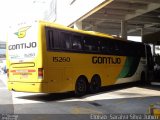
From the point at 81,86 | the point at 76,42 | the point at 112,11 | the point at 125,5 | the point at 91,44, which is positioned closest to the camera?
the point at 76,42

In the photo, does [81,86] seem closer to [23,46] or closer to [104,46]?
[104,46]

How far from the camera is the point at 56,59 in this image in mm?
12586

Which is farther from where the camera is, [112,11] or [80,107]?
[112,11]

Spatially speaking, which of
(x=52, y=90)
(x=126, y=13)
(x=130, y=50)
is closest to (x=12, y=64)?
(x=52, y=90)

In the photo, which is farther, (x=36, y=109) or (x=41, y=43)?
(x=41, y=43)

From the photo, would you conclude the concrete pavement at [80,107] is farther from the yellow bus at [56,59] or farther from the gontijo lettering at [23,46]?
the gontijo lettering at [23,46]

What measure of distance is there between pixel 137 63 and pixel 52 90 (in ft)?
29.2

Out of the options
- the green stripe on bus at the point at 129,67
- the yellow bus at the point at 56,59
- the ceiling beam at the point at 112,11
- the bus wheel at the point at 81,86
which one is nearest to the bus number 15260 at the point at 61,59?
the yellow bus at the point at 56,59

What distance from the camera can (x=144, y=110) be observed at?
10.5 metres

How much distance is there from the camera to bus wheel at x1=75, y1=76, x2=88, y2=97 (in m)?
13.9

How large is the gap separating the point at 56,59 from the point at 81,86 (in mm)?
2193

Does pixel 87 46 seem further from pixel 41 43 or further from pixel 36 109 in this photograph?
pixel 36 109

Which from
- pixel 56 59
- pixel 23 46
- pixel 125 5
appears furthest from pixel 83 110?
pixel 125 5

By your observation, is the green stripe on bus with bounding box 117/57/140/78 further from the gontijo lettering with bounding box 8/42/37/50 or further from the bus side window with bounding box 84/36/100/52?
the gontijo lettering with bounding box 8/42/37/50
